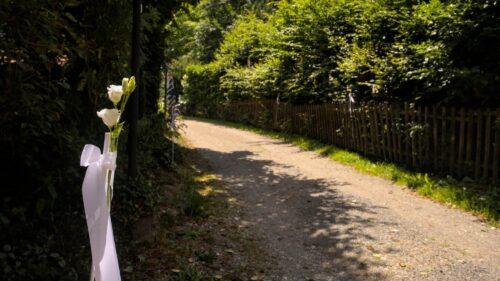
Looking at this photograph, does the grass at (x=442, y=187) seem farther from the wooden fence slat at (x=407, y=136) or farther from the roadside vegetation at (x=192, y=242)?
the roadside vegetation at (x=192, y=242)

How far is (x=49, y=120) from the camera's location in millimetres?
3521

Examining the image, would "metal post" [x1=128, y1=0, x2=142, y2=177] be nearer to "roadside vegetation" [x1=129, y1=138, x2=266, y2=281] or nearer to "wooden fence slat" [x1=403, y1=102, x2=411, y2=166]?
"roadside vegetation" [x1=129, y1=138, x2=266, y2=281]

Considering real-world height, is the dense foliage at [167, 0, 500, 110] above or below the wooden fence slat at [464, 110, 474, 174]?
above

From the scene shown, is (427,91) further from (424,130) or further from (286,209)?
(286,209)

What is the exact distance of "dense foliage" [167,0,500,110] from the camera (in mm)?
7754

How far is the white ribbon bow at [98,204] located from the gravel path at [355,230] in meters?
3.15

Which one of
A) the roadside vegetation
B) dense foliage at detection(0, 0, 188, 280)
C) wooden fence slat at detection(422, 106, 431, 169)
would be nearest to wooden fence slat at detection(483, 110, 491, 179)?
wooden fence slat at detection(422, 106, 431, 169)

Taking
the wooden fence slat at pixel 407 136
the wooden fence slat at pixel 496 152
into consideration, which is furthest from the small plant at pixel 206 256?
the wooden fence slat at pixel 407 136

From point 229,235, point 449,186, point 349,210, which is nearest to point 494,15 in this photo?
point 449,186

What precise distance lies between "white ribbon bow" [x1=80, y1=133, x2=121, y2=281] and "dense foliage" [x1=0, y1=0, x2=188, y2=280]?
1.70m

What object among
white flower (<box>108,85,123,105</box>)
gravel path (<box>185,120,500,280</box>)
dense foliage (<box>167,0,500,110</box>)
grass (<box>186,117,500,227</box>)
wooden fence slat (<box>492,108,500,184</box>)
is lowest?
gravel path (<box>185,120,500,280</box>)

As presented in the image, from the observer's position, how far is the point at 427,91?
8.36 m

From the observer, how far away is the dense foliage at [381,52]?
25.4 feet

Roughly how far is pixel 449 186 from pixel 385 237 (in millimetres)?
2458
